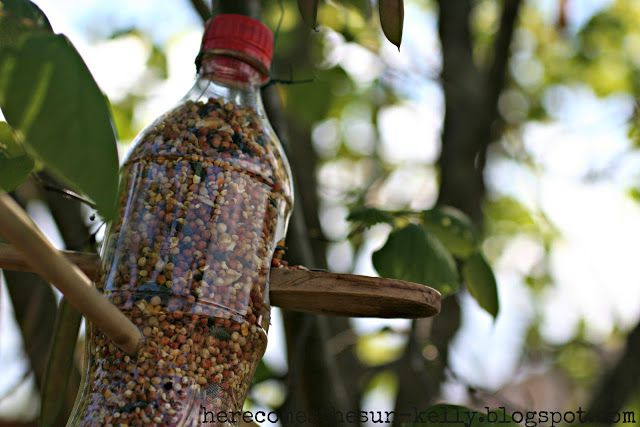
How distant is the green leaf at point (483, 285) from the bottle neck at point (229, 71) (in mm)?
360

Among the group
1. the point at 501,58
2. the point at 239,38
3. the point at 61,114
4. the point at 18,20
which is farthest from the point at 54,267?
the point at 501,58

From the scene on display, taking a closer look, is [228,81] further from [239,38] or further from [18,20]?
[18,20]

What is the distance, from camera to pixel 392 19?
2.20ft

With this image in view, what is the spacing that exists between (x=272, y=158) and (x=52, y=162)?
407mm

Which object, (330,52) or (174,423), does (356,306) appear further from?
(330,52)

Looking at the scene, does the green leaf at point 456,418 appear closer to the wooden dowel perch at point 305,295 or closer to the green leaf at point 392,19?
the wooden dowel perch at point 305,295

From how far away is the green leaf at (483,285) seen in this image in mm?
1067

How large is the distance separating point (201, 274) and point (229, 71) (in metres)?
0.22

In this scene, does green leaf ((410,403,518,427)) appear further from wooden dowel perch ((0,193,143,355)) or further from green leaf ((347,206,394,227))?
Result: wooden dowel perch ((0,193,143,355))

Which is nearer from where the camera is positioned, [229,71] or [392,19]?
[392,19]

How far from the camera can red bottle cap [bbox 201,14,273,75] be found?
0.86m

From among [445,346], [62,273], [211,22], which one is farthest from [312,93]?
[62,273]

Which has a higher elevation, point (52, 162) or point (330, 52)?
point (52, 162)

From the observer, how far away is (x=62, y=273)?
21.6 inches
